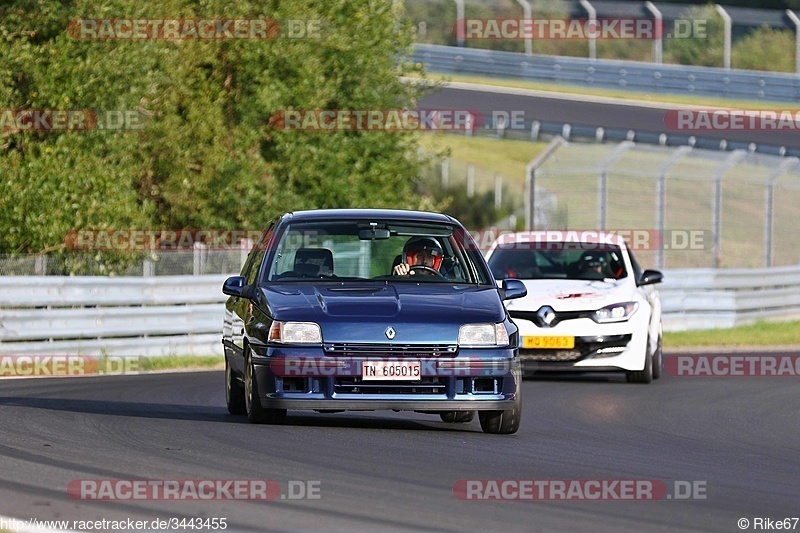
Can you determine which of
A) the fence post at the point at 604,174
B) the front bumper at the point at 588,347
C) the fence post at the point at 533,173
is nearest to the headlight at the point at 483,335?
the front bumper at the point at 588,347

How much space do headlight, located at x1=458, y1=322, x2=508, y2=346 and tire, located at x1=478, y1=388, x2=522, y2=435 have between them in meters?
0.40

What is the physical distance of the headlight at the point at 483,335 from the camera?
1020 cm

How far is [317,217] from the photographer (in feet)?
37.9

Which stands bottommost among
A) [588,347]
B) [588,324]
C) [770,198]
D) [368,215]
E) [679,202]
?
[679,202]

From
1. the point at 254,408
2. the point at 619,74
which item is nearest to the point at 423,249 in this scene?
the point at 254,408

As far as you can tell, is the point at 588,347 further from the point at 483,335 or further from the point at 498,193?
the point at 498,193

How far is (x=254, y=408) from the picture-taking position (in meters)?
10.7

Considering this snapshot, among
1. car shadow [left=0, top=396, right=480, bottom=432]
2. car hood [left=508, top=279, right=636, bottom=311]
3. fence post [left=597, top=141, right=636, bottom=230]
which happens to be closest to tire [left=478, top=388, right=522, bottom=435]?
car shadow [left=0, top=396, right=480, bottom=432]

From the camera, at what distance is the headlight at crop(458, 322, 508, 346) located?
10.2 meters

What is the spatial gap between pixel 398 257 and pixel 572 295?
18.2 feet

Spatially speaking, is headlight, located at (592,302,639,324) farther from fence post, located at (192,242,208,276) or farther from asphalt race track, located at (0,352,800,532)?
fence post, located at (192,242,208,276)

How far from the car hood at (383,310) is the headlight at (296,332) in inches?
1.5

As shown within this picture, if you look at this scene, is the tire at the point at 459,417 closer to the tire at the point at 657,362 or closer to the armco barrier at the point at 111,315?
the tire at the point at 657,362

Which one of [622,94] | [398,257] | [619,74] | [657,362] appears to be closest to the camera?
[398,257]
